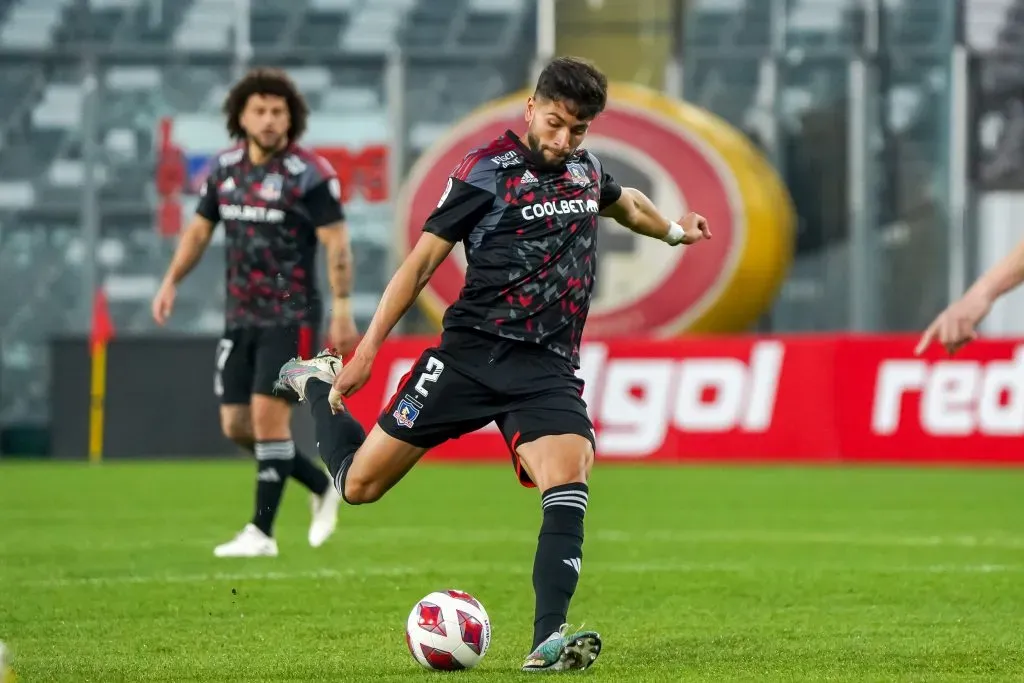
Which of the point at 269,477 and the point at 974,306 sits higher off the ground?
the point at 974,306

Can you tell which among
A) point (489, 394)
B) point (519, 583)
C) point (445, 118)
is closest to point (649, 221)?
point (489, 394)

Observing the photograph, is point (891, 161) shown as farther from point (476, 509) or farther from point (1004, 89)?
point (476, 509)

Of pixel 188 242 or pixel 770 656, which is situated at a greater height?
pixel 188 242

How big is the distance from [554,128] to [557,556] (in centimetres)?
127

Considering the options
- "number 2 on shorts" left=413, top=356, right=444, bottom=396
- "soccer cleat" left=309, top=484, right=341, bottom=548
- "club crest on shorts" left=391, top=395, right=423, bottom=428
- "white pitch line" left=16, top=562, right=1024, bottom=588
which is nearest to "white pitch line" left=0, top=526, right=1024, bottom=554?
"soccer cleat" left=309, top=484, right=341, bottom=548

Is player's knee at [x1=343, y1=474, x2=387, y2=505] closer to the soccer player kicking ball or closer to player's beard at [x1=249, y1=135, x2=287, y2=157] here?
the soccer player kicking ball

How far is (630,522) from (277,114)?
368 centimetres

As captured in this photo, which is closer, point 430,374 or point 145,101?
point 430,374

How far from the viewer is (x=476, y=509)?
41.4 ft

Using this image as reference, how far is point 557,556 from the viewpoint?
5.71 metres

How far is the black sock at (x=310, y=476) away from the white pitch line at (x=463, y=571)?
36.5 inches

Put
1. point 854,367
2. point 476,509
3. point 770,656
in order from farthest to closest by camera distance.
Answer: point 854,367
point 476,509
point 770,656

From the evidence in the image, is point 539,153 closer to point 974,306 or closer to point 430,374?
point 430,374

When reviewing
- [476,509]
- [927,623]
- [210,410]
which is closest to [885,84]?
[210,410]
